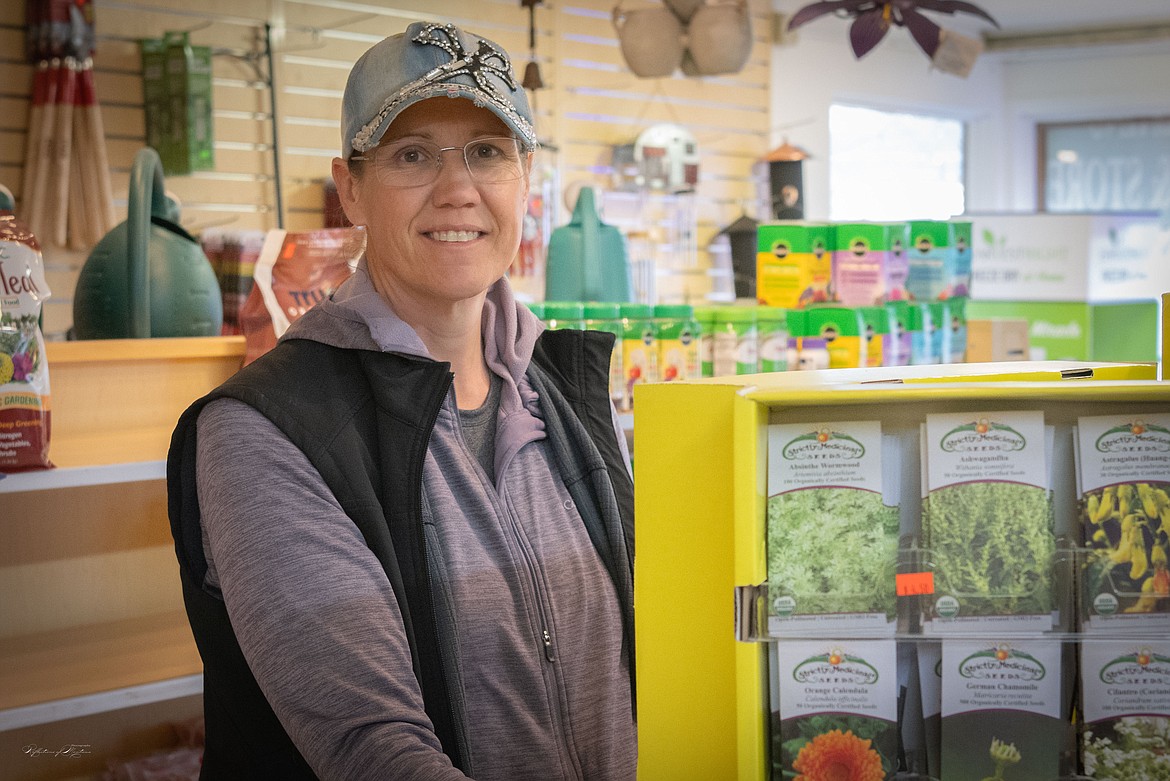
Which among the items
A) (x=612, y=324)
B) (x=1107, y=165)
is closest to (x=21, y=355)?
(x=612, y=324)

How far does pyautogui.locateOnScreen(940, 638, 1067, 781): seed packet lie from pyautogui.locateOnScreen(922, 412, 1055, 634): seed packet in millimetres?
20

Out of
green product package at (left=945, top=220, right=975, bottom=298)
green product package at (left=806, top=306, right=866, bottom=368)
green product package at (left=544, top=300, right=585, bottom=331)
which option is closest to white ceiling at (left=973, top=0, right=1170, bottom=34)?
green product package at (left=945, top=220, right=975, bottom=298)

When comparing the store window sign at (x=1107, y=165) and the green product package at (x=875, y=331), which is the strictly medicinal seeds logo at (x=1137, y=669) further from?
the store window sign at (x=1107, y=165)

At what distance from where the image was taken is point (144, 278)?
8.09 feet

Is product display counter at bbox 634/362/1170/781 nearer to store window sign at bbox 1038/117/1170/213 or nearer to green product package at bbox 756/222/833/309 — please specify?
green product package at bbox 756/222/833/309

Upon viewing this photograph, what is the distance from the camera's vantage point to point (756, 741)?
0.89 meters

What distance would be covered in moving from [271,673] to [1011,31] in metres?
8.98

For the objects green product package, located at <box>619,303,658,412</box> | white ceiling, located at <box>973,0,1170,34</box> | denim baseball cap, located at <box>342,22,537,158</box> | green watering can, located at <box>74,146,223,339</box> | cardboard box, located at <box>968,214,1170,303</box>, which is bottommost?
green product package, located at <box>619,303,658,412</box>

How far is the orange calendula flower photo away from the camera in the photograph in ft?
2.92

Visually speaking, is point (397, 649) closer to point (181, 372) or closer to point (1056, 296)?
point (181, 372)

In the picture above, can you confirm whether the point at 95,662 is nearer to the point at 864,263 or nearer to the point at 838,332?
the point at 838,332

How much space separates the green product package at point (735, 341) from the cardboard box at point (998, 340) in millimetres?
1790

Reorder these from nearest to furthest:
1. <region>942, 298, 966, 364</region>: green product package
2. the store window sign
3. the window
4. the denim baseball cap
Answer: the denim baseball cap, <region>942, 298, 966, 364</region>: green product package, the window, the store window sign

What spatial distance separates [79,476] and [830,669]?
1.65 meters
